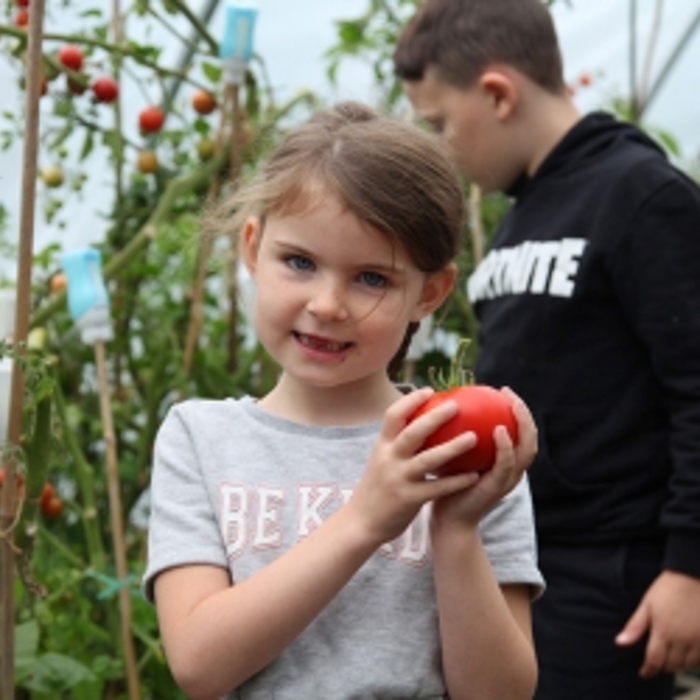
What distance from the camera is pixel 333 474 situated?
115 centimetres

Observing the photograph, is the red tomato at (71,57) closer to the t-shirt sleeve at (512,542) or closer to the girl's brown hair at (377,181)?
the girl's brown hair at (377,181)

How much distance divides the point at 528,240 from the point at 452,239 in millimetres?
759

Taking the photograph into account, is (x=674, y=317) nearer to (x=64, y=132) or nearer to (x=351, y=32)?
(x=64, y=132)

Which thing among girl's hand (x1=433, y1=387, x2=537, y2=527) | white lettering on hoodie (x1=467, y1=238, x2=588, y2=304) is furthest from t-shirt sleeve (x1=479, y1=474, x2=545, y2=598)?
white lettering on hoodie (x1=467, y1=238, x2=588, y2=304)

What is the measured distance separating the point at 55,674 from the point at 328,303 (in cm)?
105


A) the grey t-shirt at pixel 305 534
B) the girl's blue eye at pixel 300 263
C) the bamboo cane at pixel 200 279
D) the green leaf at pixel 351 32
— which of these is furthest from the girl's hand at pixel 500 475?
the green leaf at pixel 351 32

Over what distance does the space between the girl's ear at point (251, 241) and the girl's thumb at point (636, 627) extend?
0.82 meters

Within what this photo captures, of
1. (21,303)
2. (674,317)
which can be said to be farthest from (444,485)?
(674,317)

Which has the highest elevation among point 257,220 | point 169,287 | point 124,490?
point 257,220

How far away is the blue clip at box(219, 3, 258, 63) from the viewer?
2.23 meters

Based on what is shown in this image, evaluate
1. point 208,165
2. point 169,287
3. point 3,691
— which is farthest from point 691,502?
point 169,287

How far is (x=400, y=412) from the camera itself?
3.17 ft

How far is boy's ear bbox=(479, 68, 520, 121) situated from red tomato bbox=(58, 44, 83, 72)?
2.52ft

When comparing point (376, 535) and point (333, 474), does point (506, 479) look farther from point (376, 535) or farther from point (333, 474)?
point (333, 474)
